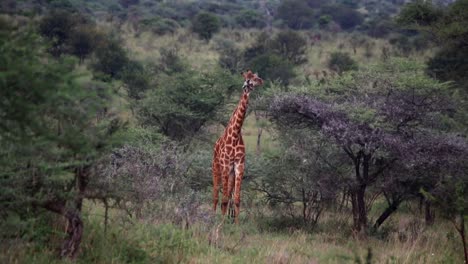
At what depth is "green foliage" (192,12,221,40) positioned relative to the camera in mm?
35375

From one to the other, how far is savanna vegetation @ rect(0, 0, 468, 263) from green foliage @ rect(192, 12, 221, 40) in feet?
60.8

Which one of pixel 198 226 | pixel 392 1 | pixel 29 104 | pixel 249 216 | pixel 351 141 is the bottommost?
pixel 249 216

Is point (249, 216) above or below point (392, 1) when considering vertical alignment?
below

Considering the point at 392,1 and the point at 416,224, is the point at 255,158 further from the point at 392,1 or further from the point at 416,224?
the point at 392,1

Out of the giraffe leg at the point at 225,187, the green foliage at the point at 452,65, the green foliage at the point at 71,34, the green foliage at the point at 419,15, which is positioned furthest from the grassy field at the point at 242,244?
the green foliage at the point at 71,34

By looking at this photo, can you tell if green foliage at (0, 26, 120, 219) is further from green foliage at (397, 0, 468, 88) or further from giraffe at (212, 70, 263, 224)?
green foliage at (397, 0, 468, 88)

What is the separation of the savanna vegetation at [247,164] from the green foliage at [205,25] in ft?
60.8

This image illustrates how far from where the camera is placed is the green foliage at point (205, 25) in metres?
35.4

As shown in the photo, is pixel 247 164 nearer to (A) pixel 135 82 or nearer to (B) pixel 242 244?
(B) pixel 242 244

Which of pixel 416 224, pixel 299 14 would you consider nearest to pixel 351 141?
pixel 416 224

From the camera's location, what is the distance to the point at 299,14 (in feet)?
156

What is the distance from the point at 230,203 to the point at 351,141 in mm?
2575

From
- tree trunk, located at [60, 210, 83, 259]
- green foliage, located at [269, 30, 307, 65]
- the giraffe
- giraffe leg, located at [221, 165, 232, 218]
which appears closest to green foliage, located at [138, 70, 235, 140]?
the giraffe

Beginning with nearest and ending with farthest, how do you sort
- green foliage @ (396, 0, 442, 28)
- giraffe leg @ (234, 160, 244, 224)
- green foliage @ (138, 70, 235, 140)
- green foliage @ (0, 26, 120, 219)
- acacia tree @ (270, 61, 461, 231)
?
green foliage @ (0, 26, 120, 219)
acacia tree @ (270, 61, 461, 231)
giraffe leg @ (234, 160, 244, 224)
green foliage @ (396, 0, 442, 28)
green foliage @ (138, 70, 235, 140)
